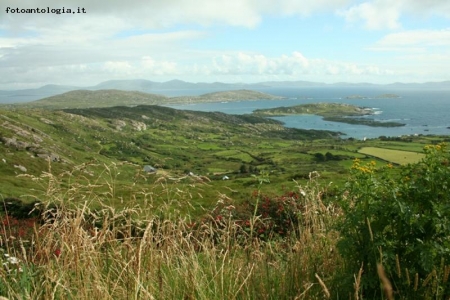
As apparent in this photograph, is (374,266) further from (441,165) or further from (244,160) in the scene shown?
(244,160)

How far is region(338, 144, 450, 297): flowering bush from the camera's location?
11.8 feet

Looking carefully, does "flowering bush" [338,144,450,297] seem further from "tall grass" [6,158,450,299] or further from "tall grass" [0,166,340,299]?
"tall grass" [0,166,340,299]

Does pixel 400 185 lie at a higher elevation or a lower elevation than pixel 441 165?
lower

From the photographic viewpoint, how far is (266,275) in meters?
4.38

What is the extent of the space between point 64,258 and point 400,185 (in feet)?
12.4

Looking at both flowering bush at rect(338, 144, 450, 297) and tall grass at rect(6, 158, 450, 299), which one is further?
flowering bush at rect(338, 144, 450, 297)

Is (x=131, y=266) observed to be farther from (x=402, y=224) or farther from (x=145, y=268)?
(x=402, y=224)

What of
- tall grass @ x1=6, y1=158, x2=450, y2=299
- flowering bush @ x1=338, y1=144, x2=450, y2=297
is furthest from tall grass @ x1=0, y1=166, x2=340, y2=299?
flowering bush @ x1=338, y1=144, x2=450, y2=297

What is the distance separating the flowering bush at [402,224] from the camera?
3586 millimetres

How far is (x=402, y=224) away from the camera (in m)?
3.85

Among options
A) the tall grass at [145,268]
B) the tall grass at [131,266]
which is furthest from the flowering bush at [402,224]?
the tall grass at [131,266]

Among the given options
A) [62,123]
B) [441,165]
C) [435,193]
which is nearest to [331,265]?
[435,193]

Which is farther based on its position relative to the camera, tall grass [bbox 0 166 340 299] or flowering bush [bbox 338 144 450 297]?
flowering bush [bbox 338 144 450 297]

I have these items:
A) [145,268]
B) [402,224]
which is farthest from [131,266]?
[402,224]
